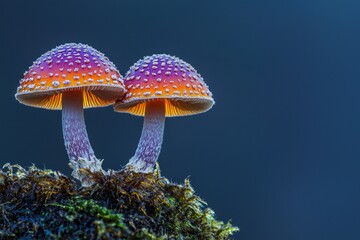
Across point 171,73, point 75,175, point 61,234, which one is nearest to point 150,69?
point 171,73

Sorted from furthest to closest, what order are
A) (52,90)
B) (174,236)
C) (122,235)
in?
(52,90)
(174,236)
(122,235)

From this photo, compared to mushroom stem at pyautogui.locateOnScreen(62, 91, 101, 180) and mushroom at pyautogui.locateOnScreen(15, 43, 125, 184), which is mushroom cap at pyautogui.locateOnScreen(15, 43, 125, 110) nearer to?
mushroom at pyautogui.locateOnScreen(15, 43, 125, 184)

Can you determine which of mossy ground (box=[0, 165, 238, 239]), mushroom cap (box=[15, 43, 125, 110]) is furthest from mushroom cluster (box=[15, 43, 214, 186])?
mossy ground (box=[0, 165, 238, 239])

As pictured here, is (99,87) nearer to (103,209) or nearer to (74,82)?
(74,82)

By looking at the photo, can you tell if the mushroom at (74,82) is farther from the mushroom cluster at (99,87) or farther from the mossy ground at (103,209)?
the mossy ground at (103,209)

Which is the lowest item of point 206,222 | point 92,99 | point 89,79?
point 206,222

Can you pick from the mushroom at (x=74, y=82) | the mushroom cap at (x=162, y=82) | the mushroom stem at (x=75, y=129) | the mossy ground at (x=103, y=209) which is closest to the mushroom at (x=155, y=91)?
the mushroom cap at (x=162, y=82)

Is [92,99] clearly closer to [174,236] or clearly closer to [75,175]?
[75,175]

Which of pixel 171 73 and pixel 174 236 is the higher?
pixel 171 73
